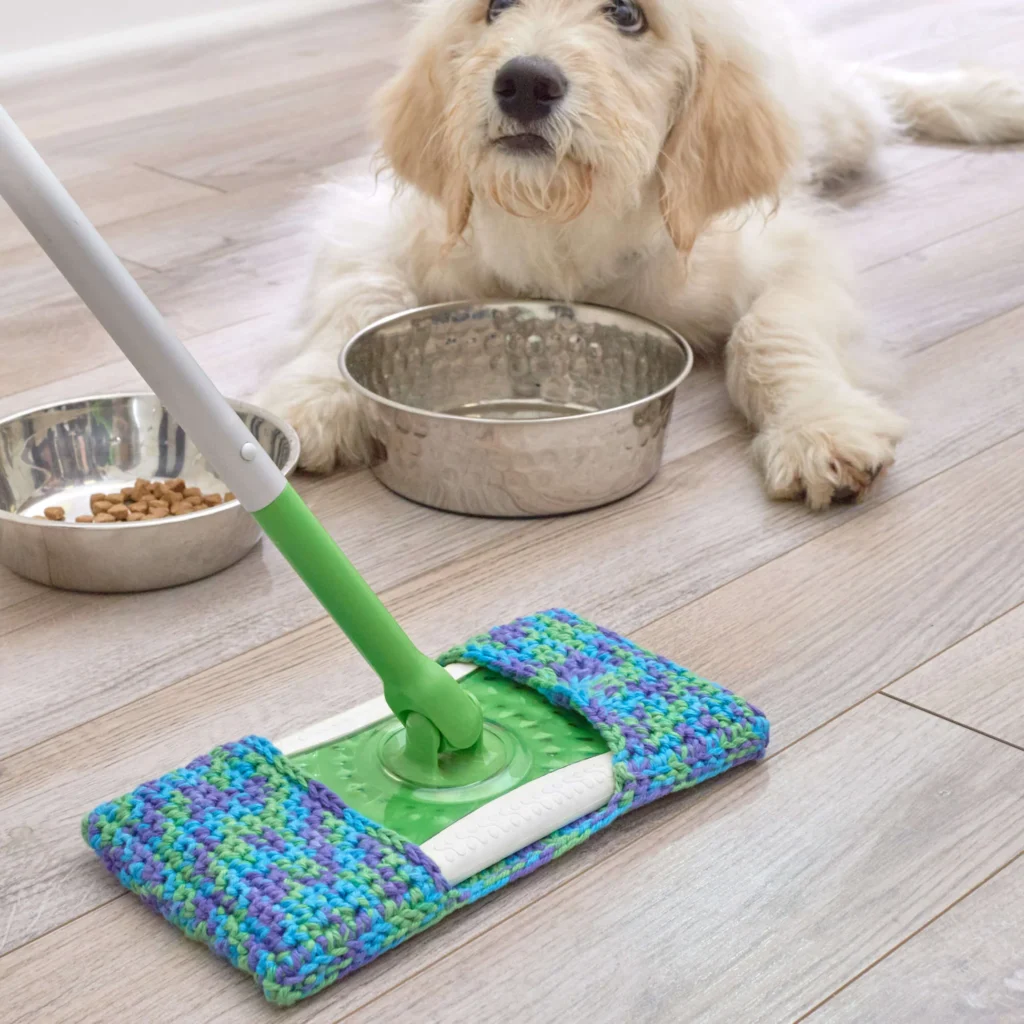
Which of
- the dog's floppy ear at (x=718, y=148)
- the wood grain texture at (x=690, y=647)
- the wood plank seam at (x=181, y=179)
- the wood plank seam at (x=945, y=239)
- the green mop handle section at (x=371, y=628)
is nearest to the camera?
the green mop handle section at (x=371, y=628)

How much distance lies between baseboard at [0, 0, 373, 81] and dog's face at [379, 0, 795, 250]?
256 centimetres

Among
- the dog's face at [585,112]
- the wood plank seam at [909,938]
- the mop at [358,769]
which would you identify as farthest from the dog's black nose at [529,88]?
the wood plank seam at [909,938]

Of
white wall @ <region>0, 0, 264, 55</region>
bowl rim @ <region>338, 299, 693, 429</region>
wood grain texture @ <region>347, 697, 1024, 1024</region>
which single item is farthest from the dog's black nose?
white wall @ <region>0, 0, 264, 55</region>

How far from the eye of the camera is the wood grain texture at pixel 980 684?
1252 mm

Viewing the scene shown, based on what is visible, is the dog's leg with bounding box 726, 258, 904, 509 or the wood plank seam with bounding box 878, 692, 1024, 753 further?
the dog's leg with bounding box 726, 258, 904, 509

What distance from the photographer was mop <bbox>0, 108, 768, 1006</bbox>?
0.97 metres

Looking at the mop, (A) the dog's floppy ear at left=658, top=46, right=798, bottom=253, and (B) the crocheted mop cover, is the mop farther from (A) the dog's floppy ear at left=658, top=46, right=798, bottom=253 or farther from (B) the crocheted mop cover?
(A) the dog's floppy ear at left=658, top=46, right=798, bottom=253

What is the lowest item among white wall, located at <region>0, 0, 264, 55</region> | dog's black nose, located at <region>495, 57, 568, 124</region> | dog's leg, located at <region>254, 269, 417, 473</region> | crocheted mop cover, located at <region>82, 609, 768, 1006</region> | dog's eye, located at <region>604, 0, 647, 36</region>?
crocheted mop cover, located at <region>82, 609, 768, 1006</region>

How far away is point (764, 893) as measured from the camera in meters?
1.07

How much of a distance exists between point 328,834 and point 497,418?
0.91 m

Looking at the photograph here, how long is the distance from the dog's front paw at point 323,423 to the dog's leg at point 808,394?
20.0 inches

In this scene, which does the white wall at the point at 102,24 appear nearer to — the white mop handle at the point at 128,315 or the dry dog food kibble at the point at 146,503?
the dry dog food kibble at the point at 146,503

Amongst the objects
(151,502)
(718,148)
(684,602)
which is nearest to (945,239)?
(718,148)

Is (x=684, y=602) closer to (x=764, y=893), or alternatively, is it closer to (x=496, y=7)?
(x=764, y=893)
